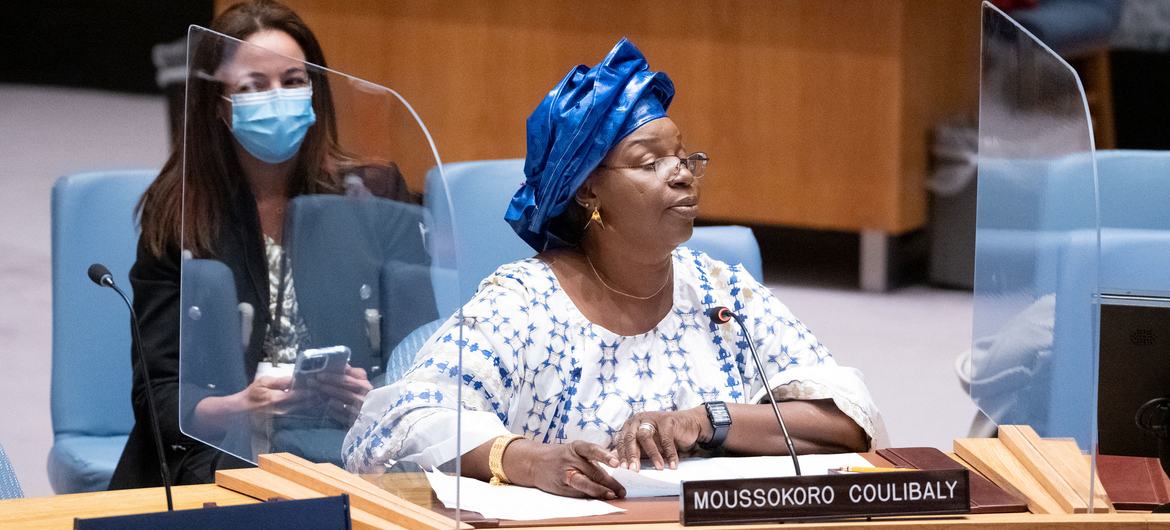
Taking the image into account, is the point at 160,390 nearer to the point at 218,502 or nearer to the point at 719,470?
the point at 218,502

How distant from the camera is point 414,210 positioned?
1.50 meters

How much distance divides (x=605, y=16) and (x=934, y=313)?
148 centimetres

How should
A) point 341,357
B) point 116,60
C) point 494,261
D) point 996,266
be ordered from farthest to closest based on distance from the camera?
point 116,60
point 494,261
point 996,266
point 341,357

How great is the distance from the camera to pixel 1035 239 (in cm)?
172

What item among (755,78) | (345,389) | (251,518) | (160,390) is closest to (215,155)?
(345,389)

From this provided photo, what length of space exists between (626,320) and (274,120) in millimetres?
778

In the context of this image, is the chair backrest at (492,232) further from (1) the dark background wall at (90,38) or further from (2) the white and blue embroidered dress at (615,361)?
(1) the dark background wall at (90,38)

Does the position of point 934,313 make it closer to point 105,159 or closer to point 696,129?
point 696,129

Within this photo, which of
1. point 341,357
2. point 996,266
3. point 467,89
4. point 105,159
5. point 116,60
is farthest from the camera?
point 116,60

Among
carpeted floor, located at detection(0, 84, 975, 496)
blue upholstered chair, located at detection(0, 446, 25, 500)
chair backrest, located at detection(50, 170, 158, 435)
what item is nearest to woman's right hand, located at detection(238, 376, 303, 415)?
blue upholstered chair, located at detection(0, 446, 25, 500)

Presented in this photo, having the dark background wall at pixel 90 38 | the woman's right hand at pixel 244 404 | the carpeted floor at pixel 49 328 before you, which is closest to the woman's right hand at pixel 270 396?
the woman's right hand at pixel 244 404

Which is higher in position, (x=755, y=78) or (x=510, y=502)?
(x=755, y=78)

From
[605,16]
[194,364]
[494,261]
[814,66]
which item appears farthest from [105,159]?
[194,364]

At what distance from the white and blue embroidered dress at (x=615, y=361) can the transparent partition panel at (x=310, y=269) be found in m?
0.27
